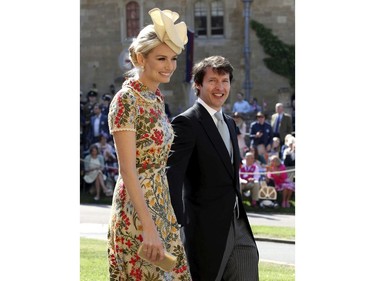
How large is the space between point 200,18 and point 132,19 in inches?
100

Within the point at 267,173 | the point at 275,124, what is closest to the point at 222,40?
the point at 275,124

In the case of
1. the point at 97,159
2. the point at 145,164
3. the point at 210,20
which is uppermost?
the point at 210,20

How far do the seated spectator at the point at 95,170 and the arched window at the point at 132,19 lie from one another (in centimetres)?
1444

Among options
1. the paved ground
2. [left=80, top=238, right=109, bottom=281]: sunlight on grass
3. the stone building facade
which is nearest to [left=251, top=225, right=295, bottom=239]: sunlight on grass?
the paved ground

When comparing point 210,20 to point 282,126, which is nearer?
point 282,126

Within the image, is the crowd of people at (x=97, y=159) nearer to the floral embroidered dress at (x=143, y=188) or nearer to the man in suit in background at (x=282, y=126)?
the man in suit in background at (x=282, y=126)

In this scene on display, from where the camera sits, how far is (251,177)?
67.8 feet

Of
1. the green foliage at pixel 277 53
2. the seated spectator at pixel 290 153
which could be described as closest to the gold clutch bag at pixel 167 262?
the seated spectator at pixel 290 153

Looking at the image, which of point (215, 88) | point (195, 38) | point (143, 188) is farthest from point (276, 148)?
point (143, 188)

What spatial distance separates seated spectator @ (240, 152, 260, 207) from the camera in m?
20.5

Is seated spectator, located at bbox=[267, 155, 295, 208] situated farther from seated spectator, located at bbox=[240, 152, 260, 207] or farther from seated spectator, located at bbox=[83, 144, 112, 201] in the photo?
seated spectator, located at bbox=[83, 144, 112, 201]

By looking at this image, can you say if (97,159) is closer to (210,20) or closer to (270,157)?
(270,157)

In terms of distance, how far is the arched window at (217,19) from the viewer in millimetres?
37469
